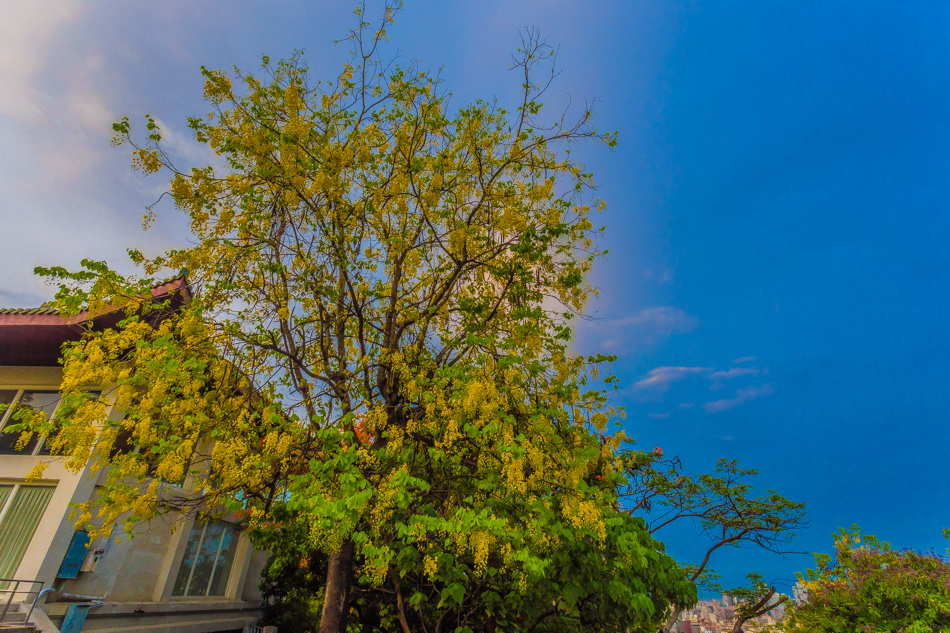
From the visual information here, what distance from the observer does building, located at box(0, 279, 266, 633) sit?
7113 millimetres

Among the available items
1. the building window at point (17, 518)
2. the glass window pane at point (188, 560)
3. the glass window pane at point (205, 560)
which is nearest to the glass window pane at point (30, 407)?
the building window at point (17, 518)

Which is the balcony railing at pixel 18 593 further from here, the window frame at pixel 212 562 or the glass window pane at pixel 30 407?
the window frame at pixel 212 562

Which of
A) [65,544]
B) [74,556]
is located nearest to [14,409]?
[65,544]

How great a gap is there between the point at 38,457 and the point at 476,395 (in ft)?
26.5

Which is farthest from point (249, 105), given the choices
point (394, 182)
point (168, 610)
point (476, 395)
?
point (168, 610)

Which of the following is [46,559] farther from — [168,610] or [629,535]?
[629,535]

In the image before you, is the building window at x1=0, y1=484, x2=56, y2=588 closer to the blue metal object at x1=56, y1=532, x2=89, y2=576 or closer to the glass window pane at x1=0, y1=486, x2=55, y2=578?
the glass window pane at x1=0, y1=486, x2=55, y2=578

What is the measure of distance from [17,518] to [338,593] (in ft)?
19.2

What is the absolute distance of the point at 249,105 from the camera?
7352 mm

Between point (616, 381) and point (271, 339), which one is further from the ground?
point (271, 339)

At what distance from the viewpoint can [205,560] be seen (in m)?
10.6

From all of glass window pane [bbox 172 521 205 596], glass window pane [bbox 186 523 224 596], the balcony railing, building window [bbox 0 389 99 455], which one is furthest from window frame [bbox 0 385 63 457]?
glass window pane [bbox 186 523 224 596]

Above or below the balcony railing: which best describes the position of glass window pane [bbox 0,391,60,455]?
above

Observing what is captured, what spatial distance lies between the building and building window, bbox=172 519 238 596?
0.14 ft
